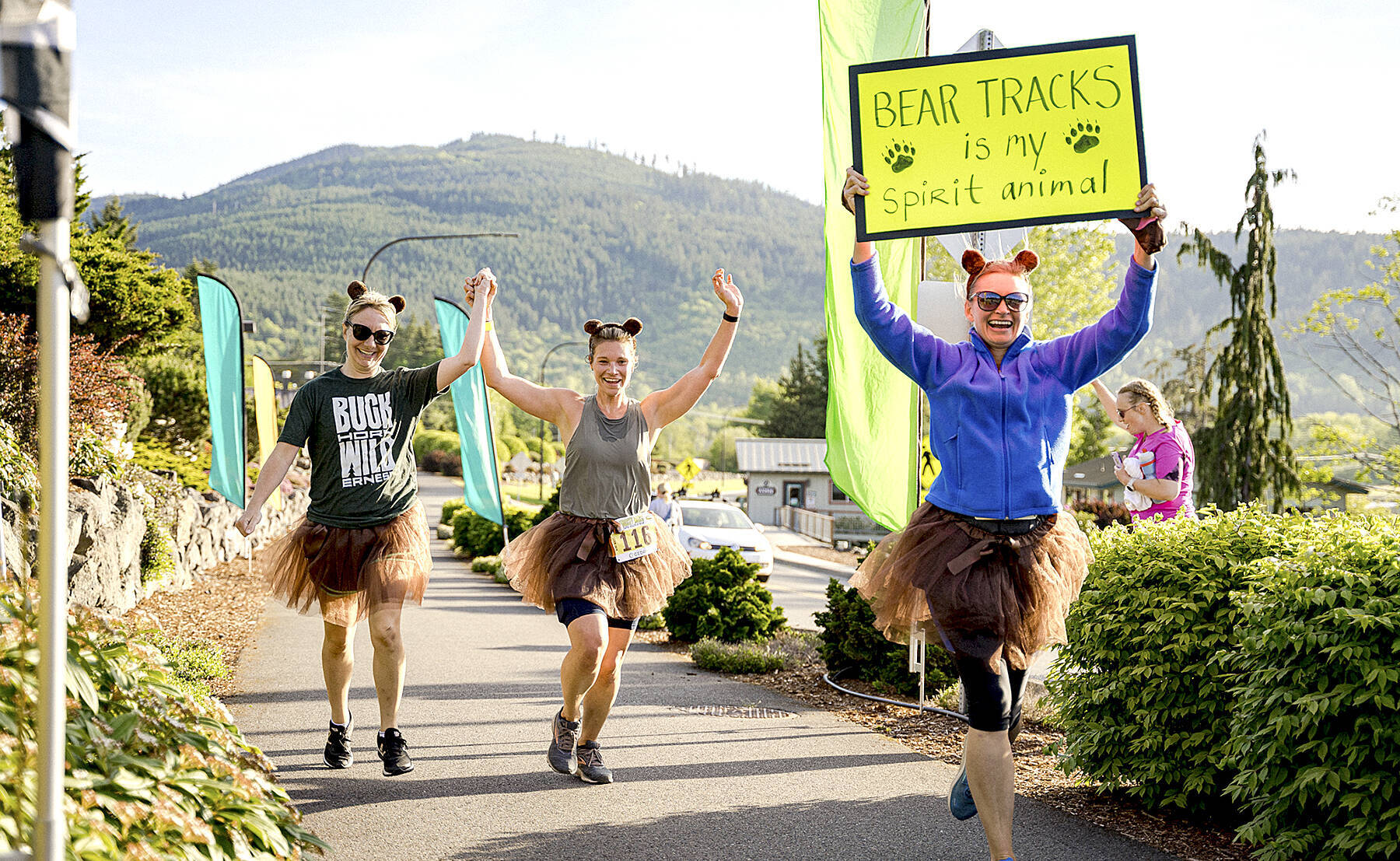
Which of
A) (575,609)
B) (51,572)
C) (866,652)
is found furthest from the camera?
(866,652)

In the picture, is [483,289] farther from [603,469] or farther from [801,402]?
[801,402]

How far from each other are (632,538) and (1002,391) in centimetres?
198

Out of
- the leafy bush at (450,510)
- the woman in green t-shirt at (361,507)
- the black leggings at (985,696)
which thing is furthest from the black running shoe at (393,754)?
the leafy bush at (450,510)

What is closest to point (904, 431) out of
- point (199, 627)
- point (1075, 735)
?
point (1075, 735)

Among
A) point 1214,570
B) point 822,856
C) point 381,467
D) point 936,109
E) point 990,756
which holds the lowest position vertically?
point 822,856

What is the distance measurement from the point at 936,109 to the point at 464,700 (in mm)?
4801

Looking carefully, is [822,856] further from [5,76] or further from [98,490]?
[98,490]

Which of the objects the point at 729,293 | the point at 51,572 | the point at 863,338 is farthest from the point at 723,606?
the point at 51,572

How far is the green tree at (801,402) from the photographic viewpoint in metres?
74.3

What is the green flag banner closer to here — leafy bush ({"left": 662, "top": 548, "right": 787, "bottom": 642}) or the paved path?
the paved path

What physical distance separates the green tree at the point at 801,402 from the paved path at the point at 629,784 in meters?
65.8

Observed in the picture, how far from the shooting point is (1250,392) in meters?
24.7

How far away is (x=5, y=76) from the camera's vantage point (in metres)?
1.82

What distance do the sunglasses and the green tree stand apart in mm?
68723
